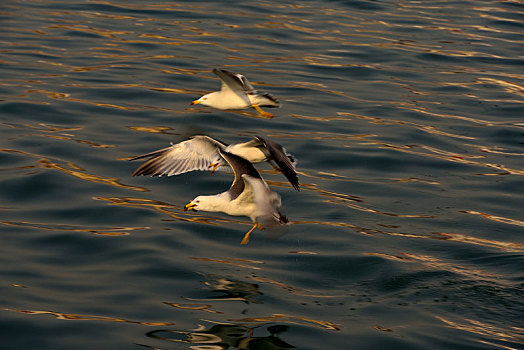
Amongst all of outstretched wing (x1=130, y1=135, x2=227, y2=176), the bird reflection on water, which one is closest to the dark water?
the bird reflection on water

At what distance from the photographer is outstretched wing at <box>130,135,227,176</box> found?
973cm

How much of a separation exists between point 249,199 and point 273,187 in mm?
2779

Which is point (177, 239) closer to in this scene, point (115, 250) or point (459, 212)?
point (115, 250)

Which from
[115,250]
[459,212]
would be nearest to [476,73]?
[459,212]

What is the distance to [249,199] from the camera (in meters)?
8.27

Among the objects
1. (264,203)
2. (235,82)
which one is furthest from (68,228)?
(235,82)

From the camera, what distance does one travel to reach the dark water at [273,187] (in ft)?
24.7

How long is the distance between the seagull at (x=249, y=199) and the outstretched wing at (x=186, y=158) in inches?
54.1

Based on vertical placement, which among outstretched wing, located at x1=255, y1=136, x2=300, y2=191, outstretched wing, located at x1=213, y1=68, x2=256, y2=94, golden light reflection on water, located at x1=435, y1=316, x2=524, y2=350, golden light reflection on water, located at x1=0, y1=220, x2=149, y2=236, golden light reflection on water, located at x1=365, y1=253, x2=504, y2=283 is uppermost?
outstretched wing, located at x1=213, y1=68, x2=256, y2=94

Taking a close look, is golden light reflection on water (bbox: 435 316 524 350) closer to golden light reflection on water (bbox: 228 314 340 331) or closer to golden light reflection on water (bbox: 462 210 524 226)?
golden light reflection on water (bbox: 228 314 340 331)

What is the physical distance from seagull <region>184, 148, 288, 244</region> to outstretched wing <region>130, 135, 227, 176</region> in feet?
4.51

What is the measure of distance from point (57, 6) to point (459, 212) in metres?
12.9

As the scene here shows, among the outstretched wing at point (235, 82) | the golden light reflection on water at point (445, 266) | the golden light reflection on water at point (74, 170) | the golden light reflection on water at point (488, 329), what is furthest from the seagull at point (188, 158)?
the golden light reflection on water at point (488, 329)

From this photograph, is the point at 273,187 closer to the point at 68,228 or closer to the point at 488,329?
the point at 68,228
